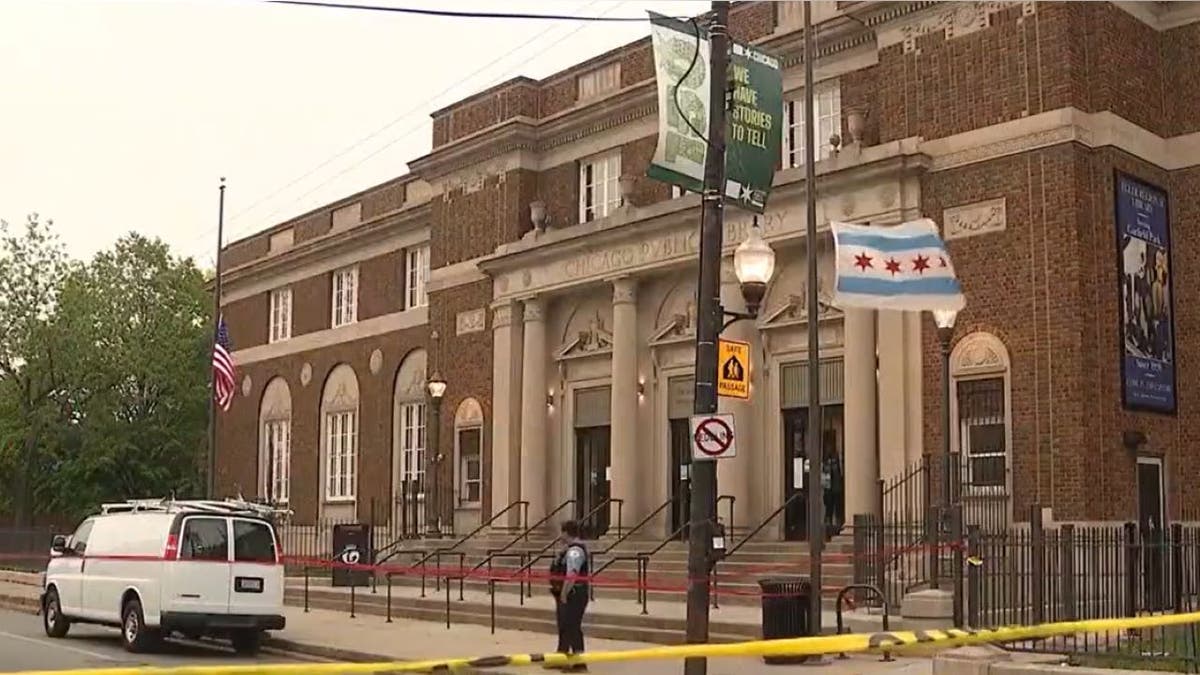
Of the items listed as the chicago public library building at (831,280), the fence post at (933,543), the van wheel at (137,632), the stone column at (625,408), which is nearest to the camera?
the fence post at (933,543)

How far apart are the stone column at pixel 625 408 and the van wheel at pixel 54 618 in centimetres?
1052

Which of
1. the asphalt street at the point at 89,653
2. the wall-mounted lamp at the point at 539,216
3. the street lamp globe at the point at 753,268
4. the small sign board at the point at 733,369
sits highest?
the wall-mounted lamp at the point at 539,216

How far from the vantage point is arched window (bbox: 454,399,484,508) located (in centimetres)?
3278

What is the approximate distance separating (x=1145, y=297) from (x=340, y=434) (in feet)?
79.4

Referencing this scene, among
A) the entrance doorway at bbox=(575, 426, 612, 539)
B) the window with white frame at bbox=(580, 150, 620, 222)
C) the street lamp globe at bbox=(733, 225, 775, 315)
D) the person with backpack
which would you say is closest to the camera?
the street lamp globe at bbox=(733, 225, 775, 315)

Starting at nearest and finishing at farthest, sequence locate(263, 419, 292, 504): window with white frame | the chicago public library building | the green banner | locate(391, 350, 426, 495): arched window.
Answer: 1. the green banner
2. the chicago public library building
3. locate(391, 350, 426, 495): arched window
4. locate(263, 419, 292, 504): window with white frame

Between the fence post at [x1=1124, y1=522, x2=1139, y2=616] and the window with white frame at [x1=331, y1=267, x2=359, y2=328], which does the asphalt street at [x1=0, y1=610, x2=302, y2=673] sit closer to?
the fence post at [x1=1124, y1=522, x2=1139, y2=616]

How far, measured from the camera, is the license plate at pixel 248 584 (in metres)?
19.1

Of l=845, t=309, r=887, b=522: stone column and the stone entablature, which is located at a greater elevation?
the stone entablature

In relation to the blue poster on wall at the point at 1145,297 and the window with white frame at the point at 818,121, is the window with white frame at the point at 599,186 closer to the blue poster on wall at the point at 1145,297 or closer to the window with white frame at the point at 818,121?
the window with white frame at the point at 818,121

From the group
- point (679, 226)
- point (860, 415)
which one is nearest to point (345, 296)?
point (679, 226)

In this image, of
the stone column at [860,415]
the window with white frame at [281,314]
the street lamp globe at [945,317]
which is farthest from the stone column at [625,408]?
the window with white frame at [281,314]

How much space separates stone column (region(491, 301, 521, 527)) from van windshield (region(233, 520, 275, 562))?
11519mm

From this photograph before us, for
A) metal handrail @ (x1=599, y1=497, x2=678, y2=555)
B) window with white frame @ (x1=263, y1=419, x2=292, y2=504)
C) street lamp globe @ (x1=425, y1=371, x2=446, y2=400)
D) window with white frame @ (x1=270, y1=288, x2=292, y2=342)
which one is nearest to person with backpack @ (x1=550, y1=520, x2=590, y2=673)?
metal handrail @ (x1=599, y1=497, x2=678, y2=555)
